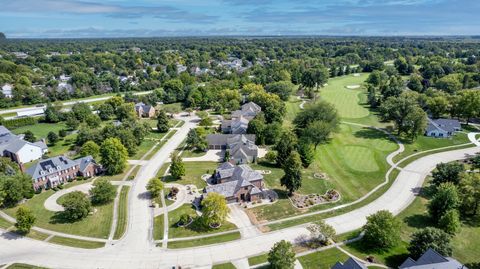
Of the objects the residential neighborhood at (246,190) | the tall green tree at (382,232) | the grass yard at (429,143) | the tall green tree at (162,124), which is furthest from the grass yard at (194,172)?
the grass yard at (429,143)

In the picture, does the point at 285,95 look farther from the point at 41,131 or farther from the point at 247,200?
the point at 41,131

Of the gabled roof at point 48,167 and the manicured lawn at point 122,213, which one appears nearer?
the manicured lawn at point 122,213

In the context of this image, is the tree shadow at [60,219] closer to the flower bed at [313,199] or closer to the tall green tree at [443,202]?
the flower bed at [313,199]

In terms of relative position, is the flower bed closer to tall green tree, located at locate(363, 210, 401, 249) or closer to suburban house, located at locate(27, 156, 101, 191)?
tall green tree, located at locate(363, 210, 401, 249)

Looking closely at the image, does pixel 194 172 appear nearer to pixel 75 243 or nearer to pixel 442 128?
pixel 75 243

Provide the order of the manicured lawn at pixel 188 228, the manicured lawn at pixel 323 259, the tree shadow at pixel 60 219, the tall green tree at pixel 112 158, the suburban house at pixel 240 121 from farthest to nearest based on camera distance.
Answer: the suburban house at pixel 240 121 < the tall green tree at pixel 112 158 < the tree shadow at pixel 60 219 < the manicured lawn at pixel 188 228 < the manicured lawn at pixel 323 259

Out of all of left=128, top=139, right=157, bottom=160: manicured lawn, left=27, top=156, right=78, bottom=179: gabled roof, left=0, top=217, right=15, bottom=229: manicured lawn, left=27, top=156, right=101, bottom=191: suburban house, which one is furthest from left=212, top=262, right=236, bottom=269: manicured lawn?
left=128, top=139, right=157, bottom=160: manicured lawn

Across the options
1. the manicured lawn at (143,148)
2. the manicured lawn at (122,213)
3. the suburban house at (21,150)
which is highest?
the suburban house at (21,150)
